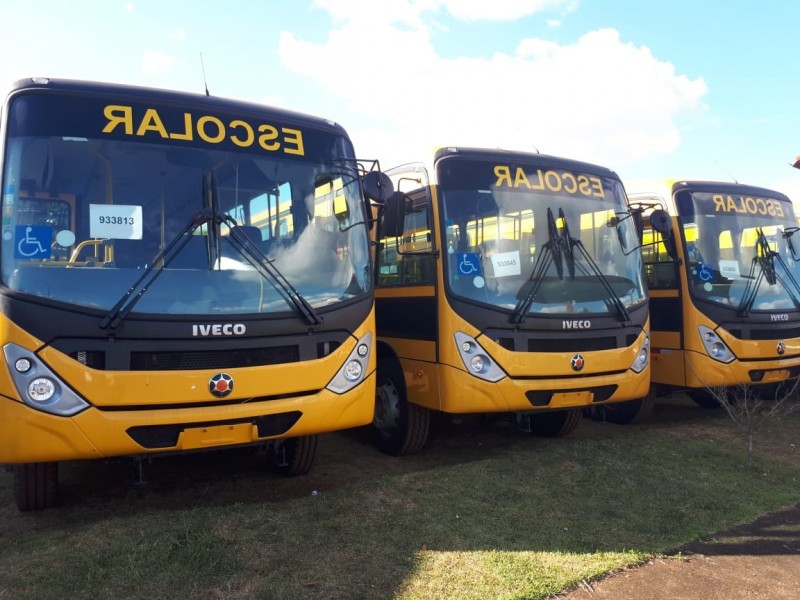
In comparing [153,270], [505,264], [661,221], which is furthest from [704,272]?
[153,270]

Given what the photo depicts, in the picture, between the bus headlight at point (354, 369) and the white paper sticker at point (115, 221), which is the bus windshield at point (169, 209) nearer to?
the white paper sticker at point (115, 221)

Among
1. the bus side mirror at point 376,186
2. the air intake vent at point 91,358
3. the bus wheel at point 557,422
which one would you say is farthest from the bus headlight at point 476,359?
the air intake vent at point 91,358

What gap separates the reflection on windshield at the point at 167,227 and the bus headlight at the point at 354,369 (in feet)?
1.31

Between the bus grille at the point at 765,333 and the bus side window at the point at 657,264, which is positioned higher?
the bus side window at the point at 657,264

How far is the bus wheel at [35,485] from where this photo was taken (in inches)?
173

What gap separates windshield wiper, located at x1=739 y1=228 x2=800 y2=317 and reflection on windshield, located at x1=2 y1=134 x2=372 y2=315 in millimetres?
4849

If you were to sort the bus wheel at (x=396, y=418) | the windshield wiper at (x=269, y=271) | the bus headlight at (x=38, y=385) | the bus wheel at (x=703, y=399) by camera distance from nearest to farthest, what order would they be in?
1. the bus headlight at (x=38, y=385)
2. the windshield wiper at (x=269, y=271)
3. the bus wheel at (x=396, y=418)
4. the bus wheel at (x=703, y=399)

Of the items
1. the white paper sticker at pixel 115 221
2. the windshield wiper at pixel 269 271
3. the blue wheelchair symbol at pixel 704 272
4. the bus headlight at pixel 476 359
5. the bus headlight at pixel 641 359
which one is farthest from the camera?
the blue wheelchair symbol at pixel 704 272

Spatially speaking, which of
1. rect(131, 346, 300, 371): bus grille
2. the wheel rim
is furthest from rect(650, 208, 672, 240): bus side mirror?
rect(131, 346, 300, 371): bus grille

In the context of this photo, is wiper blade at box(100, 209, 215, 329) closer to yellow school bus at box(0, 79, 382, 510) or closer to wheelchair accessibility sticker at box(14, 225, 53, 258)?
yellow school bus at box(0, 79, 382, 510)

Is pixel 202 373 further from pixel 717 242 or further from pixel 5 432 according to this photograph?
pixel 717 242

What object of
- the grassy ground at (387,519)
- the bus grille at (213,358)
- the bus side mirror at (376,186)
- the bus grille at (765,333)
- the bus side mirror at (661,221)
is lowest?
the grassy ground at (387,519)

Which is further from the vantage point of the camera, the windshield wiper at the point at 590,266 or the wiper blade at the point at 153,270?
the windshield wiper at the point at 590,266

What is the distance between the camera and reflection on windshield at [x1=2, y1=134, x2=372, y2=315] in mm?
3887
